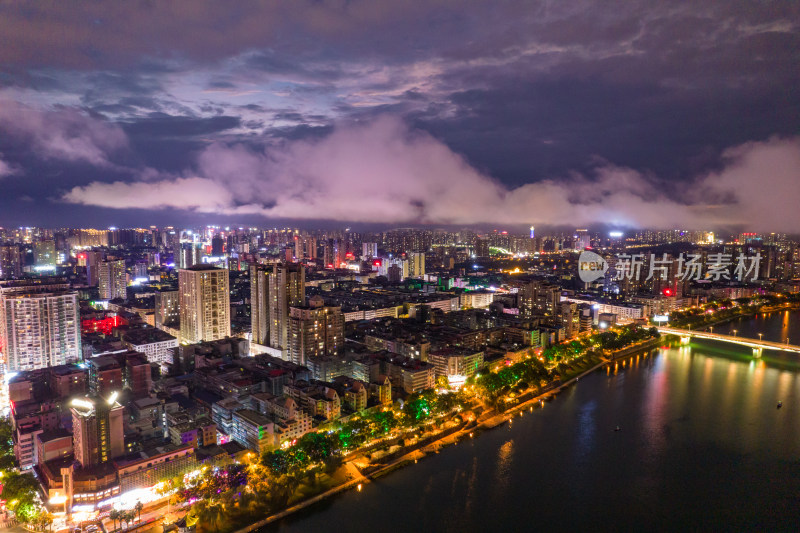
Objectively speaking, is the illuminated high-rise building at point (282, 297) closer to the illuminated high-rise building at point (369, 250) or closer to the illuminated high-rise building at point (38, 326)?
the illuminated high-rise building at point (38, 326)

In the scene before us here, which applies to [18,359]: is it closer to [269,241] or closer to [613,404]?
[613,404]

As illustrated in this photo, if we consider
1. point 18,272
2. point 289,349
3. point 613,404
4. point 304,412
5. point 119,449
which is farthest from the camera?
point 18,272

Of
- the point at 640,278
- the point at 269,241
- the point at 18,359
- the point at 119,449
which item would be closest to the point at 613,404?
the point at 119,449

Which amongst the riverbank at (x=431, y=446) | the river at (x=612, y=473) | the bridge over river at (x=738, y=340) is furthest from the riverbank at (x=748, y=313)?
the riverbank at (x=431, y=446)

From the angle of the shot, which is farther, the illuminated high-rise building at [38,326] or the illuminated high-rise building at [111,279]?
the illuminated high-rise building at [111,279]

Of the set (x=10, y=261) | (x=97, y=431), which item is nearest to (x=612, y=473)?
(x=97, y=431)
